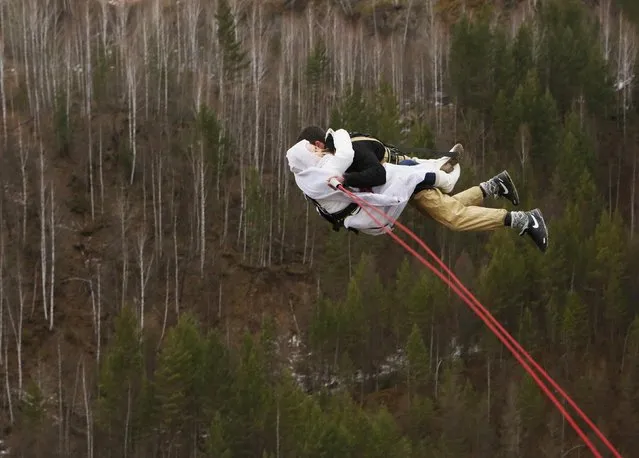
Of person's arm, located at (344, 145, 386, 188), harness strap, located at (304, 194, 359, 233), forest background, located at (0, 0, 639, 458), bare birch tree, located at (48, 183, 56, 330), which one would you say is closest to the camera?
person's arm, located at (344, 145, 386, 188)

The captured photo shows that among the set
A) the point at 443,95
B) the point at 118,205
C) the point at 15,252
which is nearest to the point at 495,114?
the point at 443,95

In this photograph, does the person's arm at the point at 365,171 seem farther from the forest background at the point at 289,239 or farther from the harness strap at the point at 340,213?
the forest background at the point at 289,239

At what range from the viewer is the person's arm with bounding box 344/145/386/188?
8.04 m

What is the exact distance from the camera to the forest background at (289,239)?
36.0 metres

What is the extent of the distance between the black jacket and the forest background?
Answer: 2444cm

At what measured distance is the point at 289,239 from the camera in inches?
1801

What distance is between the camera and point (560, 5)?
2068 inches

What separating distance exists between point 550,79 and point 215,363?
77.7 ft

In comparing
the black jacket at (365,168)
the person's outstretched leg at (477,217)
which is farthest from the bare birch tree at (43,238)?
the person's outstretched leg at (477,217)

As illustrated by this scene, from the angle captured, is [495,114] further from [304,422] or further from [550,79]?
[304,422]

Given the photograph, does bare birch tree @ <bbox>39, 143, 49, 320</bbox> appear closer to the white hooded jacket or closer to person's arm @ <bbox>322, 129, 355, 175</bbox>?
the white hooded jacket

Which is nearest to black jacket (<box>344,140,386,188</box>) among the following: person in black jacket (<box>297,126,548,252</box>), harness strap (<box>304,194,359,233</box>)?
person in black jacket (<box>297,126,548,252</box>)

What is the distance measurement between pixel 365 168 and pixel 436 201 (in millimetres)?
641

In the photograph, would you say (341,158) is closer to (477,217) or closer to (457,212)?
(457,212)
